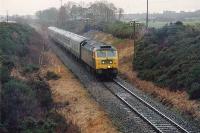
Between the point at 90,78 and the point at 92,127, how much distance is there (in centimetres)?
1422

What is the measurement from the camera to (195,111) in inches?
889

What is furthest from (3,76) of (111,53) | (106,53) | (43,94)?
(111,53)

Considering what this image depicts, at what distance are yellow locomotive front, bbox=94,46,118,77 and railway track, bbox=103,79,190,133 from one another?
223cm

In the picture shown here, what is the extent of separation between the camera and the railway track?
1946 cm

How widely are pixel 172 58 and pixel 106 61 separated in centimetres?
529

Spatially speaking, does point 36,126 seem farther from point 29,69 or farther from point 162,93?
point 29,69

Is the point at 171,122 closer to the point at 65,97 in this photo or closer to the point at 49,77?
the point at 65,97

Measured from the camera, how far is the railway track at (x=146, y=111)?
1946 cm

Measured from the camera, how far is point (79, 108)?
24.4 meters

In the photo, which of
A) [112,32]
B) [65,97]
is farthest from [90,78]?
[112,32]

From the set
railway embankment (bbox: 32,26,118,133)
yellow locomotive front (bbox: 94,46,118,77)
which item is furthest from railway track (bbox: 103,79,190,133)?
yellow locomotive front (bbox: 94,46,118,77)

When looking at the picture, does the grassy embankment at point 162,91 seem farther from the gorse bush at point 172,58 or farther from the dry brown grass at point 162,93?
the gorse bush at point 172,58

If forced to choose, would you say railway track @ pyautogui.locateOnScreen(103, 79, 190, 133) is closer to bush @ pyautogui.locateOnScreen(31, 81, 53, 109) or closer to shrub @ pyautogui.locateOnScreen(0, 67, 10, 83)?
bush @ pyautogui.locateOnScreen(31, 81, 53, 109)

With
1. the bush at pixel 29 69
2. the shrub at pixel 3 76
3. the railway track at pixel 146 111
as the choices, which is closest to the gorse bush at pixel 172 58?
the railway track at pixel 146 111
